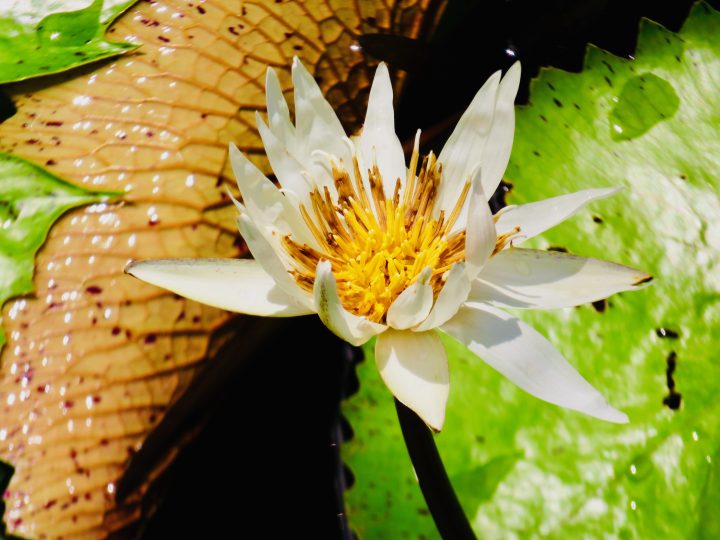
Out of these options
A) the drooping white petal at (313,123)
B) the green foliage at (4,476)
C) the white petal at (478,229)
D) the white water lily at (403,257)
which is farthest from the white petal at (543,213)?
the green foliage at (4,476)

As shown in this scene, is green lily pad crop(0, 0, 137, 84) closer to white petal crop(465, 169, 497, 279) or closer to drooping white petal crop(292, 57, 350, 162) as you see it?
drooping white petal crop(292, 57, 350, 162)

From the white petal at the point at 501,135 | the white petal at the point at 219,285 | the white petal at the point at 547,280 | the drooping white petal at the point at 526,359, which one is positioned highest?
the white petal at the point at 501,135

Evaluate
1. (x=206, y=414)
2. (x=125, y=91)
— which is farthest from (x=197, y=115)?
(x=206, y=414)

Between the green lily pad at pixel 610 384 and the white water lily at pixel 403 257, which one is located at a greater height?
the white water lily at pixel 403 257

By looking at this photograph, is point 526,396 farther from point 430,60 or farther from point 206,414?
point 430,60

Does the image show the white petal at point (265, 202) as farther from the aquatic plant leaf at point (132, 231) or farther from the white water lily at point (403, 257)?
the aquatic plant leaf at point (132, 231)

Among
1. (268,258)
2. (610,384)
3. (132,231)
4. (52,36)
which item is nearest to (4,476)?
(132,231)

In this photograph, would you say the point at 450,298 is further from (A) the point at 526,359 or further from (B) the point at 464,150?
(B) the point at 464,150
